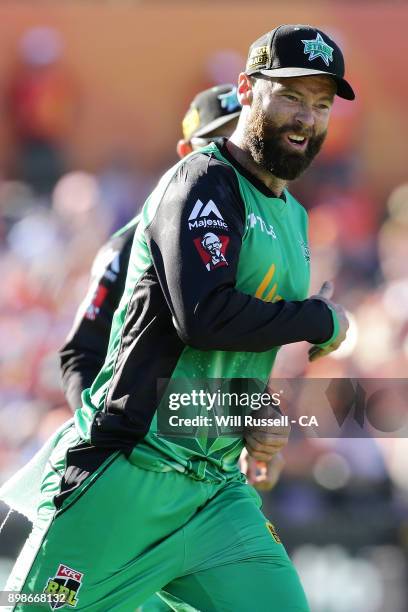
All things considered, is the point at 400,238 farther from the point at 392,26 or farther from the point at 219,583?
the point at 219,583

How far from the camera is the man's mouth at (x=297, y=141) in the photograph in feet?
11.8

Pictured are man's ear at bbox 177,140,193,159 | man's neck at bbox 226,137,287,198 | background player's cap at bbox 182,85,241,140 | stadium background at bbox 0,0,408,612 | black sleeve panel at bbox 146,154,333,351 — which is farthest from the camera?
stadium background at bbox 0,0,408,612

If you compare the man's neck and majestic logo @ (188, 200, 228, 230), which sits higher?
the man's neck

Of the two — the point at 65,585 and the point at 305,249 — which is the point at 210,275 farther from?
the point at 65,585

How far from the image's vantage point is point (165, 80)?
33.9 ft

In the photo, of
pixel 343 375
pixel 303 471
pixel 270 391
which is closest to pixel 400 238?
pixel 343 375

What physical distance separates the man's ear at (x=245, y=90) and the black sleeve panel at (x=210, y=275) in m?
0.37

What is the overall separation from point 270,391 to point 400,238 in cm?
519

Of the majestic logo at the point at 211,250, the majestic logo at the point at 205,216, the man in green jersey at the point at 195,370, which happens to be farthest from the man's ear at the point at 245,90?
the majestic logo at the point at 211,250

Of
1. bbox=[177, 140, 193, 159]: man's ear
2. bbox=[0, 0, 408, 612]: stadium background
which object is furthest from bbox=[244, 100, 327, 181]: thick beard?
bbox=[0, 0, 408, 612]: stadium background

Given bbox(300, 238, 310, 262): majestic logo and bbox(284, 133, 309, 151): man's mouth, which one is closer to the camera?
bbox(284, 133, 309, 151): man's mouth

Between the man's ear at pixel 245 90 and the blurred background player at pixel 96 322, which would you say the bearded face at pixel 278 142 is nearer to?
the man's ear at pixel 245 90

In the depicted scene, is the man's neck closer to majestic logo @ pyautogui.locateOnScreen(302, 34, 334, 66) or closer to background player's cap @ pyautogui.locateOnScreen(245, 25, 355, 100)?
background player's cap @ pyautogui.locateOnScreen(245, 25, 355, 100)

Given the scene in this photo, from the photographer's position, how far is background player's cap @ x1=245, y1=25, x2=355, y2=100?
140 inches
